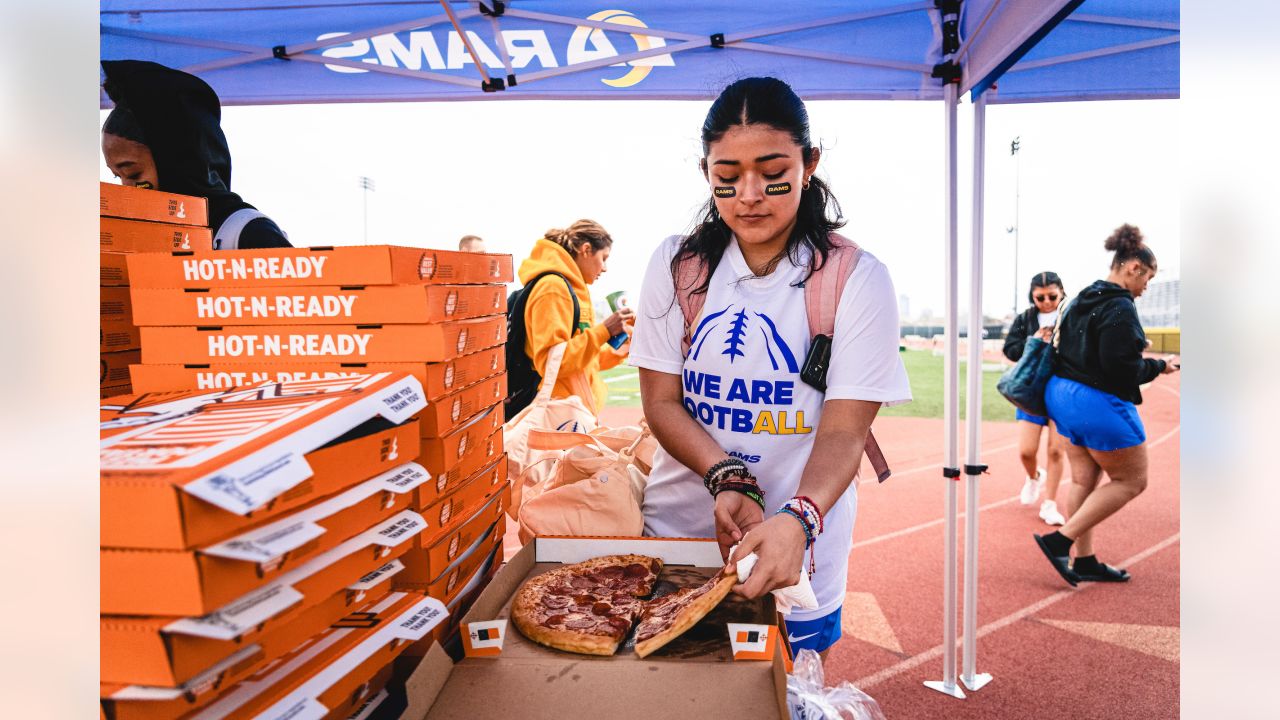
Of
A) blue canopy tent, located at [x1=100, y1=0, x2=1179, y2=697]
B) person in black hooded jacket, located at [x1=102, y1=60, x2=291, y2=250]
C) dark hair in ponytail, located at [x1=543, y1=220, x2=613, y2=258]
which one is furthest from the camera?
dark hair in ponytail, located at [x1=543, y1=220, x2=613, y2=258]

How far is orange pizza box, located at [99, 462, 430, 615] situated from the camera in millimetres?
691

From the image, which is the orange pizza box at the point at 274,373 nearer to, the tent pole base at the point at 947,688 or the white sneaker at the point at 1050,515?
the tent pole base at the point at 947,688

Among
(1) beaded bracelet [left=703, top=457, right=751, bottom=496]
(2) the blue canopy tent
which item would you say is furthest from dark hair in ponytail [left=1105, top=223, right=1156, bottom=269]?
(1) beaded bracelet [left=703, top=457, right=751, bottom=496]

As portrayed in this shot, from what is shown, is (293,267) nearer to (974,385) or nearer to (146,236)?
(146,236)

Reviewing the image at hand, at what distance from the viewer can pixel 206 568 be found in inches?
27.6

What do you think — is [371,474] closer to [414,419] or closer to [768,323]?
[414,419]

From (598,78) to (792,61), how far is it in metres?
1.01

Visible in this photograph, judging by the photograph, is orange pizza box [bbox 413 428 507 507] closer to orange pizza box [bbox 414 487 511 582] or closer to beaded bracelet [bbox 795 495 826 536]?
orange pizza box [bbox 414 487 511 582]

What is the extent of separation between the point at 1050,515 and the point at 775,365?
6327mm

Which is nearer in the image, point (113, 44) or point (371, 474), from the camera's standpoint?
point (371, 474)

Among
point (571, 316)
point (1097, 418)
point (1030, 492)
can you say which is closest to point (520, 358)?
point (571, 316)

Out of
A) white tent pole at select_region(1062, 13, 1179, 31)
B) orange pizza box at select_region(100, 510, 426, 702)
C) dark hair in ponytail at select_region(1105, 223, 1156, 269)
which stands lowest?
orange pizza box at select_region(100, 510, 426, 702)
